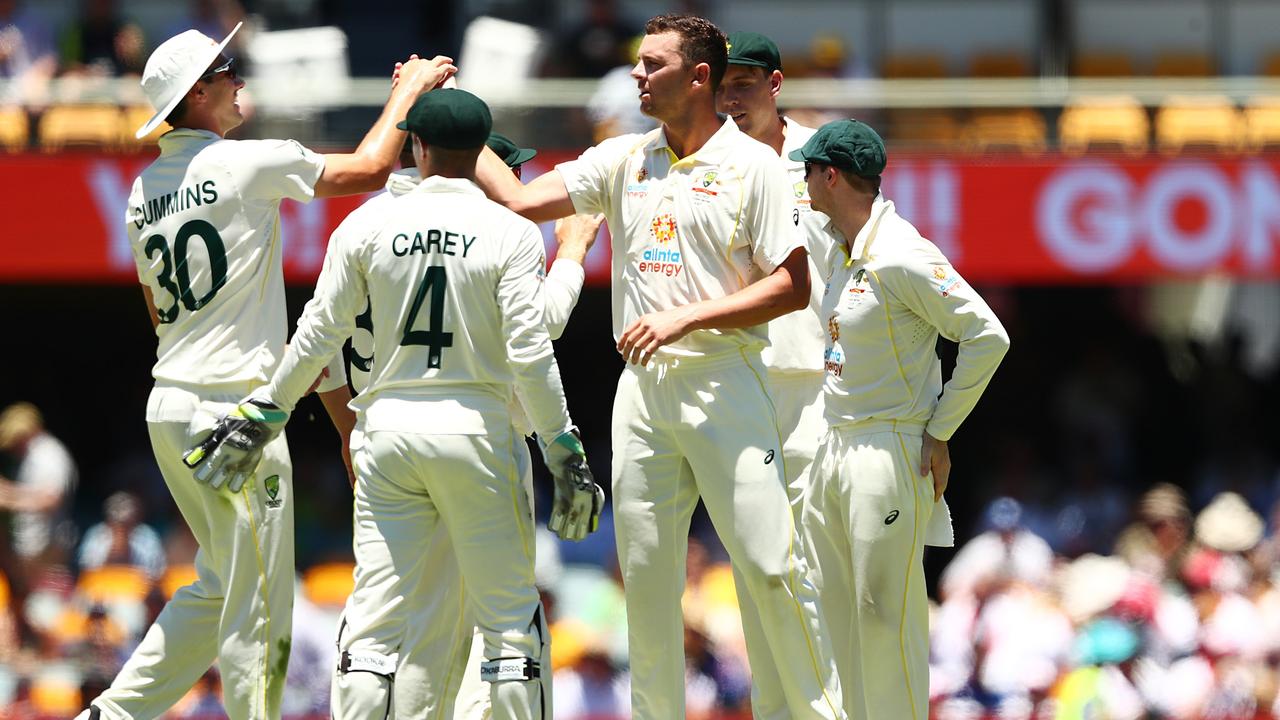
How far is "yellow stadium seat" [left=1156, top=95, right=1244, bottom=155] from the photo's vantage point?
13180 mm

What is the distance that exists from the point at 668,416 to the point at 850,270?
782 mm

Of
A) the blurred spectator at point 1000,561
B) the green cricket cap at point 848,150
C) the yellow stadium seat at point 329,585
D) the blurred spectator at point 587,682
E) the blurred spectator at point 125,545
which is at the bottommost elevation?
the blurred spectator at point 587,682

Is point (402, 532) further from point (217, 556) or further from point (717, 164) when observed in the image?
point (717, 164)

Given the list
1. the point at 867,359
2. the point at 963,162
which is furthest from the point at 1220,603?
the point at 867,359

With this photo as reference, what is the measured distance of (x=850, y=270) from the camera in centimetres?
619

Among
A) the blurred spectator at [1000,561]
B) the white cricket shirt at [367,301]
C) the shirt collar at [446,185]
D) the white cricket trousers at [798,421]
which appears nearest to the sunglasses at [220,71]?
the white cricket shirt at [367,301]

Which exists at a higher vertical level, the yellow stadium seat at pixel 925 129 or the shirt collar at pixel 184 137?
the shirt collar at pixel 184 137

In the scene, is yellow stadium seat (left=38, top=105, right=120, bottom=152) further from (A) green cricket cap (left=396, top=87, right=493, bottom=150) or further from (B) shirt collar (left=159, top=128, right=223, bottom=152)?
(A) green cricket cap (left=396, top=87, right=493, bottom=150)

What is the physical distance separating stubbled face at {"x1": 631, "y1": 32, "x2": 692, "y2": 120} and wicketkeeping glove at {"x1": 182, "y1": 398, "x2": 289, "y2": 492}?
157cm

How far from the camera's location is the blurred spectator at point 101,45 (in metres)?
13.4

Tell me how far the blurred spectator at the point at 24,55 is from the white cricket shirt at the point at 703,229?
7671 millimetres

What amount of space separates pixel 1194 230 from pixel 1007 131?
58.3 inches

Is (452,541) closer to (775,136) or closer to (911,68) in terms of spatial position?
(775,136)

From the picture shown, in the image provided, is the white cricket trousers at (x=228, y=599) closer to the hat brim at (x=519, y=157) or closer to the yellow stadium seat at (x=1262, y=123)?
the hat brim at (x=519, y=157)
